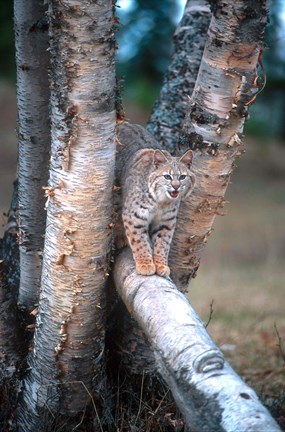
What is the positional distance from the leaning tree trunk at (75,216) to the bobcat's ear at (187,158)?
479 millimetres

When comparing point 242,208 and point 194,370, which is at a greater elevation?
point 194,370

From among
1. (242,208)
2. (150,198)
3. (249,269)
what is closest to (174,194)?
(150,198)

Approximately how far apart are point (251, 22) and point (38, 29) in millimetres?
1310

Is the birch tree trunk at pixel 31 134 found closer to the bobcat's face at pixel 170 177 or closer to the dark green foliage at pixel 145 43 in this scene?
the bobcat's face at pixel 170 177

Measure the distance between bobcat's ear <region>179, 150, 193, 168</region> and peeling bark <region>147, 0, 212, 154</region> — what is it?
838 millimetres

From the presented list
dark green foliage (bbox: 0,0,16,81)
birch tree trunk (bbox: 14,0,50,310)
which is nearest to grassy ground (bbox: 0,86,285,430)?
birch tree trunk (bbox: 14,0,50,310)

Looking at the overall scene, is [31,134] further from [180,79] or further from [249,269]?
[249,269]

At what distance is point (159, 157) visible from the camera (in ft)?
13.7

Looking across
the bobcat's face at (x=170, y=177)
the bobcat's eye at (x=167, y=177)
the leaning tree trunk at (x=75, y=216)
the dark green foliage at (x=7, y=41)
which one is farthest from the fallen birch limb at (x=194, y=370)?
the dark green foliage at (x=7, y=41)

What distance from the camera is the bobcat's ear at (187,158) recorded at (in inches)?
145

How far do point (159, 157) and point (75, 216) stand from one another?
100 cm

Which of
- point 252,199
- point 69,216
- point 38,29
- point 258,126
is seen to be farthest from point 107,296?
point 258,126

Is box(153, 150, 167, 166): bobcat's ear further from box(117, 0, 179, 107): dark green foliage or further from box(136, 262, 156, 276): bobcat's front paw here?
box(117, 0, 179, 107): dark green foliage

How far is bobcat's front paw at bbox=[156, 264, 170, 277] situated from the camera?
12.2 ft
